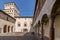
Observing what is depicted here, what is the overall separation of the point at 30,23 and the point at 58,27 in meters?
34.0

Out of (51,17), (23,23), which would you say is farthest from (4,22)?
(51,17)

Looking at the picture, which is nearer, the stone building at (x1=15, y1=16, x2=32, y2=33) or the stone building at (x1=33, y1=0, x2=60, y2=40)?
the stone building at (x1=33, y1=0, x2=60, y2=40)

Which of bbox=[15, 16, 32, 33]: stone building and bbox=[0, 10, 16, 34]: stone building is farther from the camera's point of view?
bbox=[15, 16, 32, 33]: stone building

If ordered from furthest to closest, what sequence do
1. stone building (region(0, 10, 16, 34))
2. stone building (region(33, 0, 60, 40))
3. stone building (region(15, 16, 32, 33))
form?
1. stone building (region(15, 16, 32, 33))
2. stone building (region(0, 10, 16, 34))
3. stone building (region(33, 0, 60, 40))

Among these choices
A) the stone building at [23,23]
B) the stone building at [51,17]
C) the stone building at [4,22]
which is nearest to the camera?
the stone building at [51,17]

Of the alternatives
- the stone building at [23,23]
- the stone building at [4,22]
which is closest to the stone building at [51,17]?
the stone building at [4,22]

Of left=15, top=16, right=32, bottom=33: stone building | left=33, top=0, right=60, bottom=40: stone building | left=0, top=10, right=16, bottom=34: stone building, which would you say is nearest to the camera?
left=33, top=0, right=60, bottom=40: stone building

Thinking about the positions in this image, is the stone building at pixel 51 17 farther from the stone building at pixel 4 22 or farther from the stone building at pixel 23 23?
the stone building at pixel 23 23

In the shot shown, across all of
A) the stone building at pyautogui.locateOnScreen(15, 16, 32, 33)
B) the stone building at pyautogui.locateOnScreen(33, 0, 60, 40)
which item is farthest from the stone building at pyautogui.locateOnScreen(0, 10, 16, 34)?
the stone building at pyautogui.locateOnScreen(33, 0, 60, 40)

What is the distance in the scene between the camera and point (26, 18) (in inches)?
1702

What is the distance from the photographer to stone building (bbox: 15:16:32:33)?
1689 inches

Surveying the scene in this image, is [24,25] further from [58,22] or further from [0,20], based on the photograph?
[58,22]

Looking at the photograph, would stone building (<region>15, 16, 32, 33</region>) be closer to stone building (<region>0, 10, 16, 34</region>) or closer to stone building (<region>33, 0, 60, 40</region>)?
stone building (<region>0, 10, 16, 34</region>)

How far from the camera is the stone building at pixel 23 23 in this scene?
141 feet
